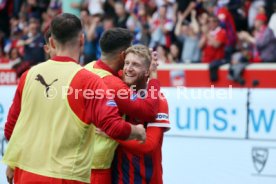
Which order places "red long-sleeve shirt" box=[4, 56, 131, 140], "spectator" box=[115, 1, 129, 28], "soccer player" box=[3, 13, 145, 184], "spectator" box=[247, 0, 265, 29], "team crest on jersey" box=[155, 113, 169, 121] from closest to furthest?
1. "red long-sleeve shirt" box=[4, 56, 131, 140]
2. "soccer player" box=[3, 13, 145, 184]
3. "team crest on jersey" box=[155, 113, 169, 121]
4. "spectator" box=[247, 0, 265, 29]
5. "spectator" box=[115, 1, 129, 28]

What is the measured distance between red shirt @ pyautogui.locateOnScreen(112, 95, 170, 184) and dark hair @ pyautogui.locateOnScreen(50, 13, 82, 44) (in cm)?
86

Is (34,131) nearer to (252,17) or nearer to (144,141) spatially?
(144,141)

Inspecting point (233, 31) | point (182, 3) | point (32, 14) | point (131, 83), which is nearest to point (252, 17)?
point (233, 31)

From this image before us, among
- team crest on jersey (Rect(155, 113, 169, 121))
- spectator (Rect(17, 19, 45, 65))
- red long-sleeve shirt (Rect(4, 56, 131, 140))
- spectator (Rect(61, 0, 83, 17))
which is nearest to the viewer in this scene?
red long-sleeve shirt (Rect(4, 56, 131, 140))

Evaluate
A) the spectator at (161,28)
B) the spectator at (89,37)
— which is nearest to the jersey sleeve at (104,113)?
the spectator at (161,28)

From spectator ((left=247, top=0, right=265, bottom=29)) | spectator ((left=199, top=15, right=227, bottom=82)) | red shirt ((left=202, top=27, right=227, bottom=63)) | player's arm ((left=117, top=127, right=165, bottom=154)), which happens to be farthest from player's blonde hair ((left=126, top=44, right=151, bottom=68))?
spectator ((left=247, top=0, right=265, bottom=29))

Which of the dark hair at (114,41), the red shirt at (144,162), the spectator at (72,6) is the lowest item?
the red shirt at (144,162)

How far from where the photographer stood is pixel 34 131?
5062 mm

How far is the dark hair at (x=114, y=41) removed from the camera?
572cm

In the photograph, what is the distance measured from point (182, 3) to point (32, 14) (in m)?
4.74

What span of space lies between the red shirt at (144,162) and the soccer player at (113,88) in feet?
0.20

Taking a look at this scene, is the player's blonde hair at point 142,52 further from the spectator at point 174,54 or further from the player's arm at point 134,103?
the spectator at point 174,54

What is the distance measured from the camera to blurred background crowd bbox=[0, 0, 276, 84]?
44.5 feet

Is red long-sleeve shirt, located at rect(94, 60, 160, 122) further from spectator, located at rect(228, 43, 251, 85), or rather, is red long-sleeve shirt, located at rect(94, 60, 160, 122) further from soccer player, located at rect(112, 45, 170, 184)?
spectator, located at rect(228, 43, 251, 85)
